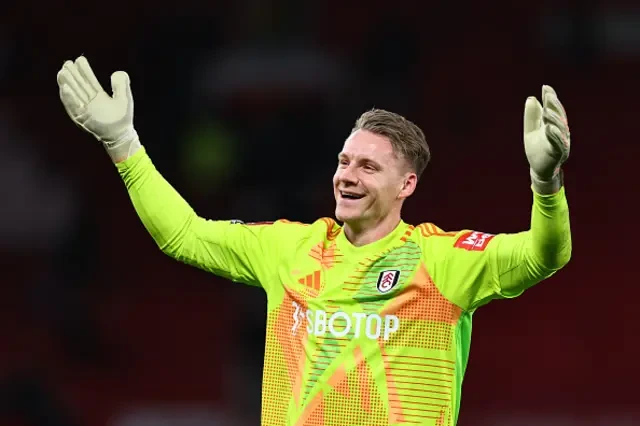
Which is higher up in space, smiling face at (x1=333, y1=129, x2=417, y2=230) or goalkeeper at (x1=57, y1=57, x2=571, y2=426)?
smiling face at (x1=333, y1=129, x2=417, y2=230)

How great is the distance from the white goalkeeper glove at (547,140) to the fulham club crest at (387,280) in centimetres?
61

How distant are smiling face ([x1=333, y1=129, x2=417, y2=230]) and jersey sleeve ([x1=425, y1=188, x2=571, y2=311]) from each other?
21 centimetres

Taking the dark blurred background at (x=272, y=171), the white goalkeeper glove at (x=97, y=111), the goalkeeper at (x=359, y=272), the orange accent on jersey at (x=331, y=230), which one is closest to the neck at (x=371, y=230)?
the goalkeeper at (x=359, y=272)

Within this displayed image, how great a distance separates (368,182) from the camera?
3.59m

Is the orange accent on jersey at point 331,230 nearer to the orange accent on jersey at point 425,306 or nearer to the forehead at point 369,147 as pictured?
the forehead at point 369,147

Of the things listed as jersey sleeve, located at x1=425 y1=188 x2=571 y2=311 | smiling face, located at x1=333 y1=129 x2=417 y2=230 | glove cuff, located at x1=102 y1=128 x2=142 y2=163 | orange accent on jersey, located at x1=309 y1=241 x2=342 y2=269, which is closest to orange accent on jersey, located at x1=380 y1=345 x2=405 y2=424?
jersey sleeve, located at x1=425 y1=188 x2=571 y2=311

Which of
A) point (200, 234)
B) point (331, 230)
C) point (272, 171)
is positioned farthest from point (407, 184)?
point (272, 171)

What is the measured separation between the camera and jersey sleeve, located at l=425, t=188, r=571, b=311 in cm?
308

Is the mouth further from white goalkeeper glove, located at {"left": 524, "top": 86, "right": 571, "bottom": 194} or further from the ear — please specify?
white goalkeeper glove, located at {"left": 524, "top": 86, "right": 571, "bottom": 194}

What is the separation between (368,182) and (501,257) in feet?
1.78

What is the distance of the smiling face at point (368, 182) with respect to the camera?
11.8 ft

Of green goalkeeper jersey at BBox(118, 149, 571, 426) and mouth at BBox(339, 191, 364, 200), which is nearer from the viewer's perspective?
green goalkeeper jersey at BBox(118, 149, 571, 426)

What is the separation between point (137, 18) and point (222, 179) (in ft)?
4.76
